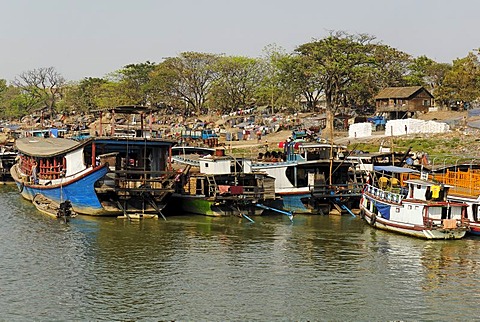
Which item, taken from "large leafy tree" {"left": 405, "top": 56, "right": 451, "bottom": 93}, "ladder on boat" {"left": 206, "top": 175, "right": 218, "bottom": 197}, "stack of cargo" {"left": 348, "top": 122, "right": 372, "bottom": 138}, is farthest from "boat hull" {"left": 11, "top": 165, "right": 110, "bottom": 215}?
"large leafy tree" {"left": 405, "top": 56, "right": 451, "bottom": 93}

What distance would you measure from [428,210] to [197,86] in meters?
64.0

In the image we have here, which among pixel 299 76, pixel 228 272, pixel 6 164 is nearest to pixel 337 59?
pixel 299 76

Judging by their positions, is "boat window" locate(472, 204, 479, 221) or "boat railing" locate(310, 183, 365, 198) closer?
"boat window" locate(472, 204, 479, 221)

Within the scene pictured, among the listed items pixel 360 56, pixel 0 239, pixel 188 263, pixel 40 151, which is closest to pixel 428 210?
pixel 188 263

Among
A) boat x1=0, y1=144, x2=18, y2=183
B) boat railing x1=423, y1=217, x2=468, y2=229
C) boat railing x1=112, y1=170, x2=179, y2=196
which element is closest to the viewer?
boat railing x1=423, y1=217, x2=468, y2=229

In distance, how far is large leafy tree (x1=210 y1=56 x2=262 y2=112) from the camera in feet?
287

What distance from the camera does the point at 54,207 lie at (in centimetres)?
3566

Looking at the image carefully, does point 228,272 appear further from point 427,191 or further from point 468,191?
point 468,191

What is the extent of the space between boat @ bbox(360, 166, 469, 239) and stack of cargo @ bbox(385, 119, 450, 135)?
99.2 ft

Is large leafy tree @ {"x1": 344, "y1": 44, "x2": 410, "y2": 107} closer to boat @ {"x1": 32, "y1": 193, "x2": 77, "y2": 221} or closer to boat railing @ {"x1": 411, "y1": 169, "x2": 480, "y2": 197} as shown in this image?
boat railing @ {"x1": 411, "y1": 169, "x2": 480, "y2": 197}

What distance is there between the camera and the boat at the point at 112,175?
33.8m

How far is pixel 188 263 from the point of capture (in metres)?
25.4

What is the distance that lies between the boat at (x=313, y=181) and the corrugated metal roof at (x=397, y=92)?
37730 mm

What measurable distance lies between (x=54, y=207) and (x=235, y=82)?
56.0 metres
